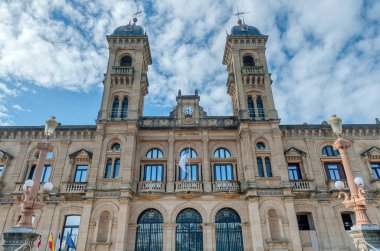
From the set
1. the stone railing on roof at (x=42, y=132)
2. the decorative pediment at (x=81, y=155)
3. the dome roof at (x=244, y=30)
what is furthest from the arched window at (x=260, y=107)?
the decorative pediment at (x=81, y=155)

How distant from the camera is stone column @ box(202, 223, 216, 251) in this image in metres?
24.1

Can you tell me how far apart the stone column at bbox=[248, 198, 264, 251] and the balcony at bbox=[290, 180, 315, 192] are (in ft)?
15.6

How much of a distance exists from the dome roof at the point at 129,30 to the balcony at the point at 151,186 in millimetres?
19260

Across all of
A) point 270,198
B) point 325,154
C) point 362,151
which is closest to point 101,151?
point 270,198

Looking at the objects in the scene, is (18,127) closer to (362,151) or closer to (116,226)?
(116,226)

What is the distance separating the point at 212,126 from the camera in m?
29.7

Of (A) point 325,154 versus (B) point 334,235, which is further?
(A) point 325,154

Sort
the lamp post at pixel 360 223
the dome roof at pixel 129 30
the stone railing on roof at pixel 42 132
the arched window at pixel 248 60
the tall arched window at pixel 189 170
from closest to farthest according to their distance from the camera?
the lamp post at pixel 360 223 < the tall arched window at pixel 189 170 < the stone railing on roof at pixel 42 132 < the arched window at pixel 248 60 < the dome roof at pixel 129 30

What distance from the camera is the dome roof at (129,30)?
118ft

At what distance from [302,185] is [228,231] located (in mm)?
8653

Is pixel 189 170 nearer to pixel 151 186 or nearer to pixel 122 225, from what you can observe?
pixel 151 186

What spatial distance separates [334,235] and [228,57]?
2364 cm

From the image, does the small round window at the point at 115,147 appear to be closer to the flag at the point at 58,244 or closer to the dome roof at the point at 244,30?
the flag at the point at 58,244

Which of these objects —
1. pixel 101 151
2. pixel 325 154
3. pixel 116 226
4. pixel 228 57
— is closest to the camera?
pixel 116 226
